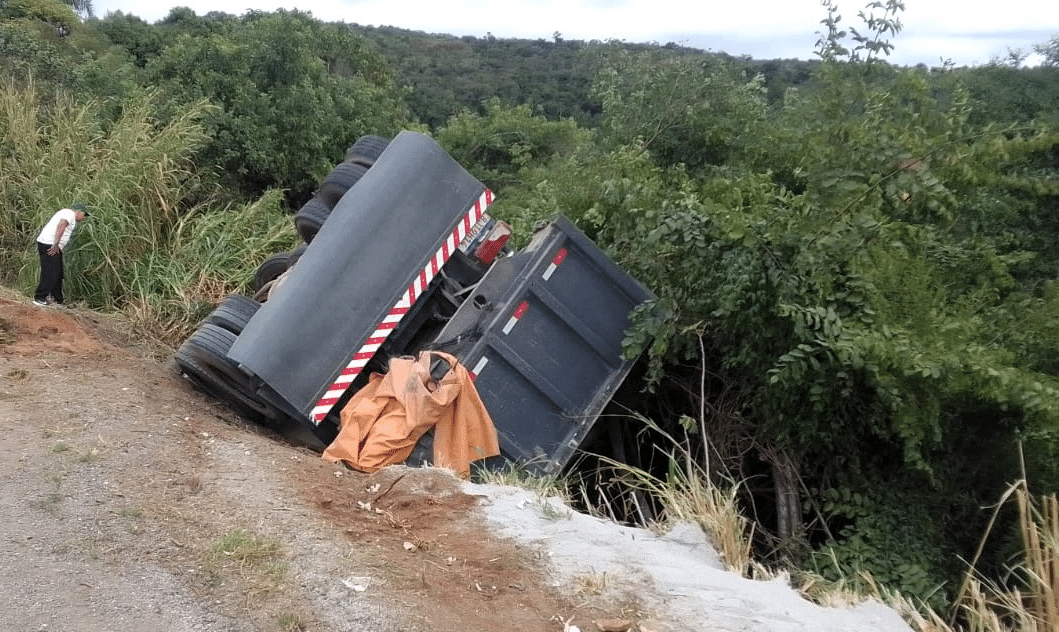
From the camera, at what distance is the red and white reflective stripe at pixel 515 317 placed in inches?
235

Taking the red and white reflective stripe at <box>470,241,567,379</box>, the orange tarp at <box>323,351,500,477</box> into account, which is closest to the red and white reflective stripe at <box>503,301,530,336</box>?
the red and white reflective stripe at <box>470,241,567,379</box>

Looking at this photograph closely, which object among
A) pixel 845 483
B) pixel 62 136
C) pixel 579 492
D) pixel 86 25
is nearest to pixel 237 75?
pixel 62 136

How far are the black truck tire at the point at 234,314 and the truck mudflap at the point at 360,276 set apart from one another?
691mm

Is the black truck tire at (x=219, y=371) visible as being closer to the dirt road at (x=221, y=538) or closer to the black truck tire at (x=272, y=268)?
the dirt road at (x=221, y=538)

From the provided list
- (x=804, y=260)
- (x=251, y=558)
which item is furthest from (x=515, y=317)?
(x=251, y=558)

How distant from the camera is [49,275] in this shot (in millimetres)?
8500

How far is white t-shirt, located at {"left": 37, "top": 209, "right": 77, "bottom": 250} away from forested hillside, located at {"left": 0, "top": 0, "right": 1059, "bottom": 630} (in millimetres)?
379

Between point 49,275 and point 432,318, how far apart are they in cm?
400

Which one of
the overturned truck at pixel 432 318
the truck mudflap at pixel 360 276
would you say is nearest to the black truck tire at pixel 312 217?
the overturned truck at pixel 432 318

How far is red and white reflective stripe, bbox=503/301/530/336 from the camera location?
5980 millimetres

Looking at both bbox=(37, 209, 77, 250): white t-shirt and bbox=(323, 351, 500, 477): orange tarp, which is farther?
bbox=(37, 209, 77, 250): white t-shirt

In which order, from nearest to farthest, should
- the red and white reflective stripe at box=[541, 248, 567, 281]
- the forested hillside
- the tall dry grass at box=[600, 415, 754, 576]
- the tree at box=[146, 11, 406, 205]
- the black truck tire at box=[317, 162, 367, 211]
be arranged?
the tall dry grass at box=[600, 415, 754, 576]
the forested hillside
the red and white reflective stripe at box=[541, 248, 567, 281]
the black truck tire at box=[317, 162, 367, 211]
the tree at box=[146, 11, 406, 205]

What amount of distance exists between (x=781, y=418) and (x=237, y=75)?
838 cm

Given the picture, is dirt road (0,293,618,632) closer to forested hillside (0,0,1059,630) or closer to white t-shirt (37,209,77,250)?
forested hillside (0,0,1059,630)
